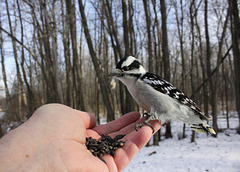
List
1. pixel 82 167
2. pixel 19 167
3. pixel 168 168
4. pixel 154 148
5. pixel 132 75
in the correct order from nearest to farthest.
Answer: pixel 19 167
pixel 82 167
pixel 132 75
pixel 168 168
pixel 154 148

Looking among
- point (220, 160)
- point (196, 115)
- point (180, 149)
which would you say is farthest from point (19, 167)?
point (180, 149)

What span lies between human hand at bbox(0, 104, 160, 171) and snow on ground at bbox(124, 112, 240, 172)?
3.94 meters

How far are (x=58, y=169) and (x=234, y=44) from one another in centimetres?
652

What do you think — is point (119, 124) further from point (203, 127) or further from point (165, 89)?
point (203, 127)

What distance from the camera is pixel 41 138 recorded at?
1592 mm

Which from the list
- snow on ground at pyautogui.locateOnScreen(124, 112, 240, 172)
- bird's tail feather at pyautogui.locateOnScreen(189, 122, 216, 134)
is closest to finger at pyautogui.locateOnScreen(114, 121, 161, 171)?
bird's tail feather at pyautogui.locateOnScreen(189, 122, 216, 134)

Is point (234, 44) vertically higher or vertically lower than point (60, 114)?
higher

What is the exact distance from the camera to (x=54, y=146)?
1.56m

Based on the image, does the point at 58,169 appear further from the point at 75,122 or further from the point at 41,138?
the point at 75,122

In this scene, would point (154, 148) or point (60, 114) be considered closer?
point (60, 114)

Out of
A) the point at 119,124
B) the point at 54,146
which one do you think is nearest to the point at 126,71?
the point at 119,124

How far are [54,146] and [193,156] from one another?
222 inches

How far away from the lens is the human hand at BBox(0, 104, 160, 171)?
142cm

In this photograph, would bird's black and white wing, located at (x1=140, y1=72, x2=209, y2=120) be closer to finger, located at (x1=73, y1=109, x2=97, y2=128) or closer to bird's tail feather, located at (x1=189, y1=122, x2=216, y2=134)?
bird's tail feather, located at (x1=189, y1=122, x2=216, y2=134)
